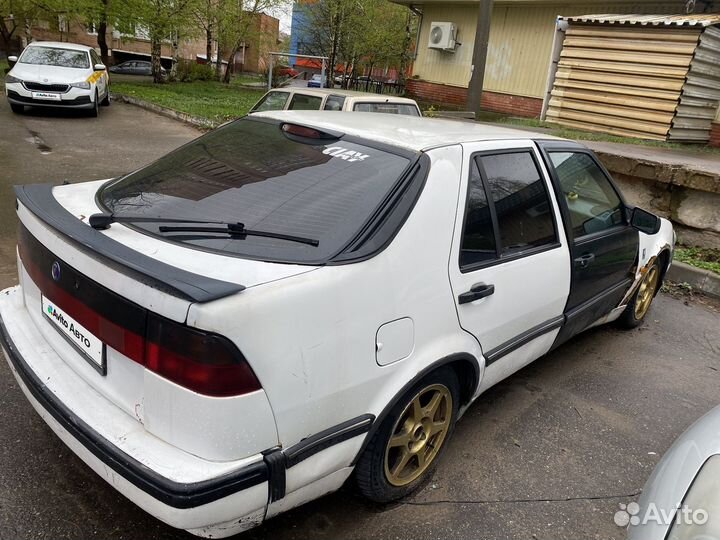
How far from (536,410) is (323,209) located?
1.98m

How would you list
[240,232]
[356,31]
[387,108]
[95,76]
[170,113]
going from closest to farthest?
[240,232] < [387,108] < [95,76] < [170,113] < [356,31]

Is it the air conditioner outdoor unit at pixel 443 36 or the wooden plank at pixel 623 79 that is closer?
the wooden plank at pixel 623 79

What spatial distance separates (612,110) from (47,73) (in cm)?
1187

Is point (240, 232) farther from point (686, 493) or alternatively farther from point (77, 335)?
point (686, 493)

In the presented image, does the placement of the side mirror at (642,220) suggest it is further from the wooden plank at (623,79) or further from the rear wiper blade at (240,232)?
the wooden plank at (623,79)

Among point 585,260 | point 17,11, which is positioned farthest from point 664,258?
point 17,11

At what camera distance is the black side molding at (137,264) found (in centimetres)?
165

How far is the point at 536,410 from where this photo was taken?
3.35 m

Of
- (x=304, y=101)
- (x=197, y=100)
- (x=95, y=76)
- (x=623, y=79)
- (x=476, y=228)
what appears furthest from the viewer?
(x=197, y=100)

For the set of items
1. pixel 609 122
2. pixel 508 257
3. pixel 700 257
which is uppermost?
pixel 609 122

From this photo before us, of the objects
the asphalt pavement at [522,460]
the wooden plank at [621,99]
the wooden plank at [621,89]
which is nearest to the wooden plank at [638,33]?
the wooden plank at [621,89]

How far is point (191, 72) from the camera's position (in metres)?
25.0

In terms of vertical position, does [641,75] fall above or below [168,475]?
above

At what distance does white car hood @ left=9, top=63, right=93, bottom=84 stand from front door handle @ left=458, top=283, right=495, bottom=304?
1232cm
